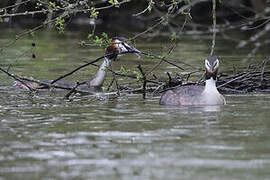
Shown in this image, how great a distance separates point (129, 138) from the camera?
7.78 meters

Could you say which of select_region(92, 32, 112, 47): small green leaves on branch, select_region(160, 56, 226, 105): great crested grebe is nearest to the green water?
select_region(160, 56, 226, 105): great crested grebe

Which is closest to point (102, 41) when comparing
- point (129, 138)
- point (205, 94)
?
point (205, 94)

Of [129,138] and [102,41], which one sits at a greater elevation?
[102,41]

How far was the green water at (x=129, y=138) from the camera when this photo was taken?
633 centimetres

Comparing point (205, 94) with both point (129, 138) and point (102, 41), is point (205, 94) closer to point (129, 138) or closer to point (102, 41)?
point (102, 41)

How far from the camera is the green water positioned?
633 centimetres

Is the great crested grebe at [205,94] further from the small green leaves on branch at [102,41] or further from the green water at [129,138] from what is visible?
the small green leaves on branch at [102,41]

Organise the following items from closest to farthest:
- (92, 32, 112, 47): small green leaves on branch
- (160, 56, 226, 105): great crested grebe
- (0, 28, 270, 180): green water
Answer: (0, 28, 270, 180): green water < (92, 32, 112, 47): small green leaves on branch < (160, 56, 226, 105): great crested grebe

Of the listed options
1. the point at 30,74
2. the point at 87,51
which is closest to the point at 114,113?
the point at 30,74

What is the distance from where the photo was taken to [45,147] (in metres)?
7.38

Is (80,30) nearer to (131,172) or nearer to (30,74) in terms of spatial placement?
(30,74)

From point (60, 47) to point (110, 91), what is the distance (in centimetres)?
997

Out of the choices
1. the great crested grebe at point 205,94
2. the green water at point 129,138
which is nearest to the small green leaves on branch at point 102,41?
the green water at point 129,138

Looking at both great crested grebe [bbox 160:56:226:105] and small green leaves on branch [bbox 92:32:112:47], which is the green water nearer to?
great crested grebe [bbox 160:56:226:105]
